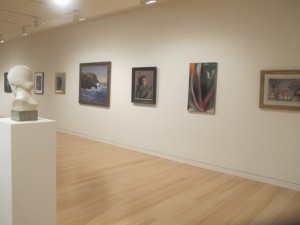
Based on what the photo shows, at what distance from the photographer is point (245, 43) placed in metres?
4.30

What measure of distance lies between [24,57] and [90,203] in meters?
→ 7.73

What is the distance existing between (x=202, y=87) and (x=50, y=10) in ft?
11.5

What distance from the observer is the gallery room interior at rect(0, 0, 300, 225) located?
3.28m

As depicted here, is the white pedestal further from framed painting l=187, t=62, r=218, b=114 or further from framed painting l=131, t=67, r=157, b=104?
framed painting l=131, t=67, r=157, b=104

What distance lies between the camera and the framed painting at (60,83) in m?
7.75

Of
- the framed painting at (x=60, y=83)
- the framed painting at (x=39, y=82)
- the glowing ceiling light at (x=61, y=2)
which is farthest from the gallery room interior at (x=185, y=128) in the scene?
the framed painting at (x=39, y=82)

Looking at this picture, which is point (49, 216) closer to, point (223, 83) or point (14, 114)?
point (14, 114)

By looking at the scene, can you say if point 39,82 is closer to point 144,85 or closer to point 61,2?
point 61,2

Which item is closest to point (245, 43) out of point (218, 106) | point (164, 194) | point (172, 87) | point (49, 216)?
point (218, 106)

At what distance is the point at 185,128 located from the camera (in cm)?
510

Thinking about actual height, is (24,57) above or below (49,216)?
above

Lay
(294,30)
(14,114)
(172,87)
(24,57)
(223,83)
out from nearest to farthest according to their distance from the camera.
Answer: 1. (14,114)
2. (294,30)
3. (223,83)
4. (172,87)
5. (24,57)

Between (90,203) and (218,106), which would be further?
(218,106)

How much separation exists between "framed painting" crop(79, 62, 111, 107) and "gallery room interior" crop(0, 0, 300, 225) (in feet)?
0.24
